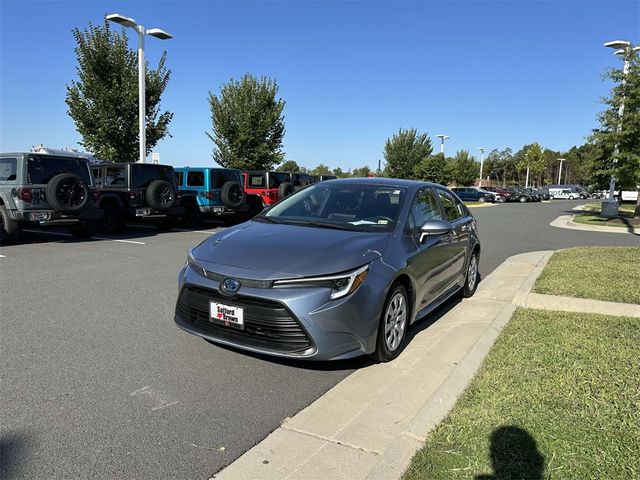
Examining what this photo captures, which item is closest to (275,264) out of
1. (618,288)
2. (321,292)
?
(321,292)

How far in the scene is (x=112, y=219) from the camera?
12992 millimetres

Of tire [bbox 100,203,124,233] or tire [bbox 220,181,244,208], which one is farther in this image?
tire [bbox 220,181,244,208]

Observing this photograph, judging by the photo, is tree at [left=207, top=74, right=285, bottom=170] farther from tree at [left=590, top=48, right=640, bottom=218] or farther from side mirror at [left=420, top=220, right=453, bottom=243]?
side mirror at [left=420, top=220, right=453, bottom=243]

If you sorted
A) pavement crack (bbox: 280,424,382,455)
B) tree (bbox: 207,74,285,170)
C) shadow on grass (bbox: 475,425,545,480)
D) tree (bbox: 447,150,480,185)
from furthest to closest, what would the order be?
tree (bbox: 447,150,480,185) → tree (bbox: 207,74,285,170) → pavement crack (bbox: 280,424,382,455) → shadow on grass (bbox: 475,425,545,480)

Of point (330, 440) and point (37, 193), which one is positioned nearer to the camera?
point (330, 440)

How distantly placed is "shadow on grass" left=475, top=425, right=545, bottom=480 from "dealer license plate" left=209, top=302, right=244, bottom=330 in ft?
6.06

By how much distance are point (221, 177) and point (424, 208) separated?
36.5 ft

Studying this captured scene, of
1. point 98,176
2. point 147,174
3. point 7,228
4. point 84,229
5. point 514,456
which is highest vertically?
point 147,174

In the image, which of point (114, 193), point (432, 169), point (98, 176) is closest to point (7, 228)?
point (114, 193)

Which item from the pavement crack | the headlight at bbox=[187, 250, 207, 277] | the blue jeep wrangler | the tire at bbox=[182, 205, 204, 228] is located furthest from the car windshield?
the tire at bbox=[182, 205, 204, 228]

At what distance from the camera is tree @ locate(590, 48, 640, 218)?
16969 millimetres

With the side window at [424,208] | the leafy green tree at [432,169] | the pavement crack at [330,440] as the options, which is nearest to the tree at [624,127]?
the side window at [424,208]

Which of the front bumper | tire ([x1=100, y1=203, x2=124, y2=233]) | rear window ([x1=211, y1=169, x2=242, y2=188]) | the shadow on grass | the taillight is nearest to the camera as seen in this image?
the shadow on grass

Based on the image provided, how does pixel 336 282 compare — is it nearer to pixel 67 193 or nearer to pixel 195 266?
pixel 195 266
